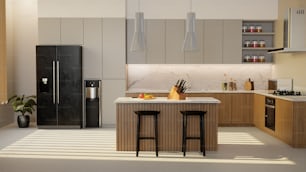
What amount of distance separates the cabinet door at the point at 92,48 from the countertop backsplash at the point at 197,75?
0.88m

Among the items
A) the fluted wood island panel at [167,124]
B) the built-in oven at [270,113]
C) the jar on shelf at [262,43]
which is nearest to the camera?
the fluted wood island panel at [167,124]

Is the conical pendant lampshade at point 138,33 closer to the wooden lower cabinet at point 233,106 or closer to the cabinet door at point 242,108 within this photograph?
the wooden lower cabinet at point 233,106

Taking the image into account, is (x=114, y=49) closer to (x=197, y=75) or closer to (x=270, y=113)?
(x=197, y=75)

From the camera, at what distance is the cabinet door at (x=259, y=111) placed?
27.2ft

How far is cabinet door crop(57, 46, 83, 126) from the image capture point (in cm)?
874

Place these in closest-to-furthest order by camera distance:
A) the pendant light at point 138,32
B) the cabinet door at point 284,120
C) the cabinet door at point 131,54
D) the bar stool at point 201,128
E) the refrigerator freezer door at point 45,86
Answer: the bar stool at point 201,128 < the pendant light at point 138,32 < the cabinet door at point 284,120 < the refrigerator freezer door at point 45,86 < the cabinet door at point 131,54

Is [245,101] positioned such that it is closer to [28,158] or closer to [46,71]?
[46,71]

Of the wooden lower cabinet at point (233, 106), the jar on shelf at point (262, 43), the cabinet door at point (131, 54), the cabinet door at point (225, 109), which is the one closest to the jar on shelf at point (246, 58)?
the jar on shelf at point (262, 43)

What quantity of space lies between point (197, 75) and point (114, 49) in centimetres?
211

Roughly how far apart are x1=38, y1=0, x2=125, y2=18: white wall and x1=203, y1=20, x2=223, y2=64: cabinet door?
200 centimetres

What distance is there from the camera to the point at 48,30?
8953 mm

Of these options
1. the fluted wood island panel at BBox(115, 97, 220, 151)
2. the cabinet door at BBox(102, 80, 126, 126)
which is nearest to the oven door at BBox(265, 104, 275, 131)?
the fluted wood island panel at BBox(115, 97, 220, 151)

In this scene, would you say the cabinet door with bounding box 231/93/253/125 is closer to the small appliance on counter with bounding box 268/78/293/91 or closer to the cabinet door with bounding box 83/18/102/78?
the small appliance on counter with bounding box 268/78/293/91

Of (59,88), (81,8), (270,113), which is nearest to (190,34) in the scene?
(270,113)
